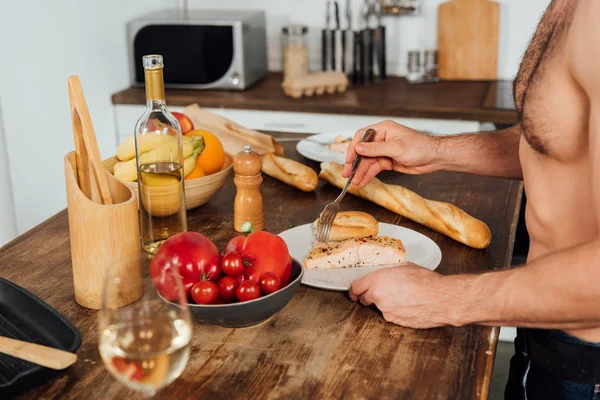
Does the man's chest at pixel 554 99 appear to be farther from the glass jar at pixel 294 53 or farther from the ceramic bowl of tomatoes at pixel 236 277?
the glass jar at pixel 294 53

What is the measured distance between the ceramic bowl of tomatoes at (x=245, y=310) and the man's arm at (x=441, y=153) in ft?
1.60

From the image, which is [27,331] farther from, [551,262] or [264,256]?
[551,262]

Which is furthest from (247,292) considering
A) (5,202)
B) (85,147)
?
(5,202)

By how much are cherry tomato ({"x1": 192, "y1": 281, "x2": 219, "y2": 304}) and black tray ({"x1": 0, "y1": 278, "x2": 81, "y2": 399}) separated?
6.5 inches

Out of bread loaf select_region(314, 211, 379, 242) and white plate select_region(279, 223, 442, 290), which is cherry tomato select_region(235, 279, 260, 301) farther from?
bread loaf select_region(314, 211, 379, 242)

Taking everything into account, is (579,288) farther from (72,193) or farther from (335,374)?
(72,193)

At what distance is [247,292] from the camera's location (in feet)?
3.21

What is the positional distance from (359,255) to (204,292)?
0.34m

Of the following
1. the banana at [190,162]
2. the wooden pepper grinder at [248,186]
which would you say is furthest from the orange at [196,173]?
the wooden pepper grinder at [248,186]

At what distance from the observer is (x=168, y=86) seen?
3008mm

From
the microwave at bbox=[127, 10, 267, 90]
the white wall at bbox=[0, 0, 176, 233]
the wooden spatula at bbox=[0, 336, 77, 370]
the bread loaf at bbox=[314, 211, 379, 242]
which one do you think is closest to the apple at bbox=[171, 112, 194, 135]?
the bread loaf at bbox=[314, 211, 379, 242]

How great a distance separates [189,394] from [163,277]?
20cm

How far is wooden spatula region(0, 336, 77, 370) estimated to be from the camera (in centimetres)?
88

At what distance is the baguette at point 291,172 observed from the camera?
5.27 ft
